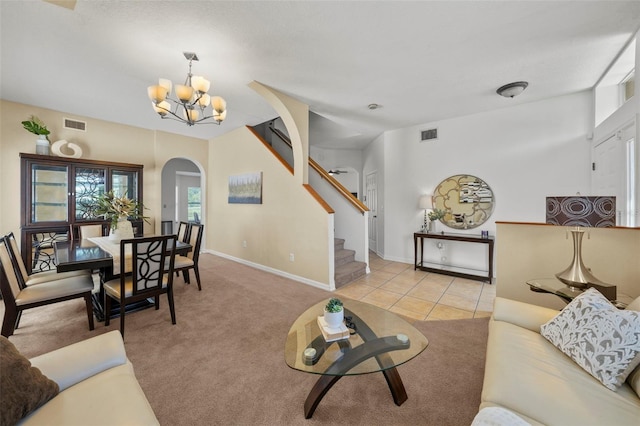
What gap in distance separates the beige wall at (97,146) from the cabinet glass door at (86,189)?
47 centimetres

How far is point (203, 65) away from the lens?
2.67 metres

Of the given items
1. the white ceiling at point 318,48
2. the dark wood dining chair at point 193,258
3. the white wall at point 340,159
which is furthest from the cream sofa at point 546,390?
the white wall at point 340,159

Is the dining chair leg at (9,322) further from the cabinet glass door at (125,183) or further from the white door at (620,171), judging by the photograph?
the white door at (620,171)

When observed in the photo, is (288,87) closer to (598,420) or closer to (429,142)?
(429,142)

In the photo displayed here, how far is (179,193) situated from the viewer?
334 inches

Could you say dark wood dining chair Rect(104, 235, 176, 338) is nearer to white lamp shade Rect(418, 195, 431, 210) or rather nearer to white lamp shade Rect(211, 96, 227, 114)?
white lamp shade Rect(211, 96, 227, 114)

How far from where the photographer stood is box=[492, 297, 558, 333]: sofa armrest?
1.65 meters

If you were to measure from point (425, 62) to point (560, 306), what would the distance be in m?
2.89

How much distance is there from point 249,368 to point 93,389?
0.98 meters

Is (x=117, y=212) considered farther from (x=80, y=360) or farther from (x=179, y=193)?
(x=179, y=193)

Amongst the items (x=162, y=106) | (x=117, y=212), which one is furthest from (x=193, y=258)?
(x=162, y=106)

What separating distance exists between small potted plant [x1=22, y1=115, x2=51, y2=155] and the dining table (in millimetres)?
1885

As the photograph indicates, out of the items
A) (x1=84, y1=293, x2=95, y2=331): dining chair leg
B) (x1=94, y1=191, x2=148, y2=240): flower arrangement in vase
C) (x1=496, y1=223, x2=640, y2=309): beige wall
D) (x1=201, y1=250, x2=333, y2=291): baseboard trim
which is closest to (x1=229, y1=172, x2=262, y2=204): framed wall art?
(x1=201, y1=250, x2=333, y2=291): baseboard trim

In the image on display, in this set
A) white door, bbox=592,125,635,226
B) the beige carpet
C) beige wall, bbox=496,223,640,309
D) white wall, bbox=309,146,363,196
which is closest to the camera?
the beige carpet
